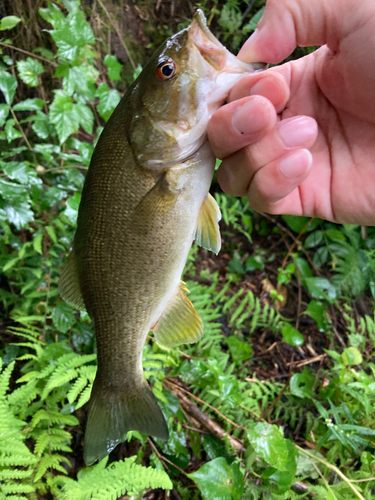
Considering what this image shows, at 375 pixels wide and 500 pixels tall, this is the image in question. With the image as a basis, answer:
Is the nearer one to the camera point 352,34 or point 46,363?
point 352,34

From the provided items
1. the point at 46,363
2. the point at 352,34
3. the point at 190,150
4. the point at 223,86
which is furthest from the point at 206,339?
the point at 352,34

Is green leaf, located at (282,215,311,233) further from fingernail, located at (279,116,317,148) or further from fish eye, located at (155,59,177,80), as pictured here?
fish eye, located at (155,59,177,80)

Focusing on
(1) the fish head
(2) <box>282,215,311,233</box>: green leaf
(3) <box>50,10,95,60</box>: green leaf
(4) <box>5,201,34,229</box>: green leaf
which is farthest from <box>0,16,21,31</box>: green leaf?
(2) <box>282,215,311,233</box>: green leaf

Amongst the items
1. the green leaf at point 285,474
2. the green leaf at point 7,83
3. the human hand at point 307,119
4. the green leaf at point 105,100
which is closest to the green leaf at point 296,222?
the human hand at point 307,119

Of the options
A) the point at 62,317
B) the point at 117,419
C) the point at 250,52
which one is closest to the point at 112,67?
the point at 250,52

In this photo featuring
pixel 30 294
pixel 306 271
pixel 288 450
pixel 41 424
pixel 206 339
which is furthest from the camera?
pixel 306 271

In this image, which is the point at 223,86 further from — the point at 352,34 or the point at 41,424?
the point at 41,424

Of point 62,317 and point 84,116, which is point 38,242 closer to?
point 62,317
